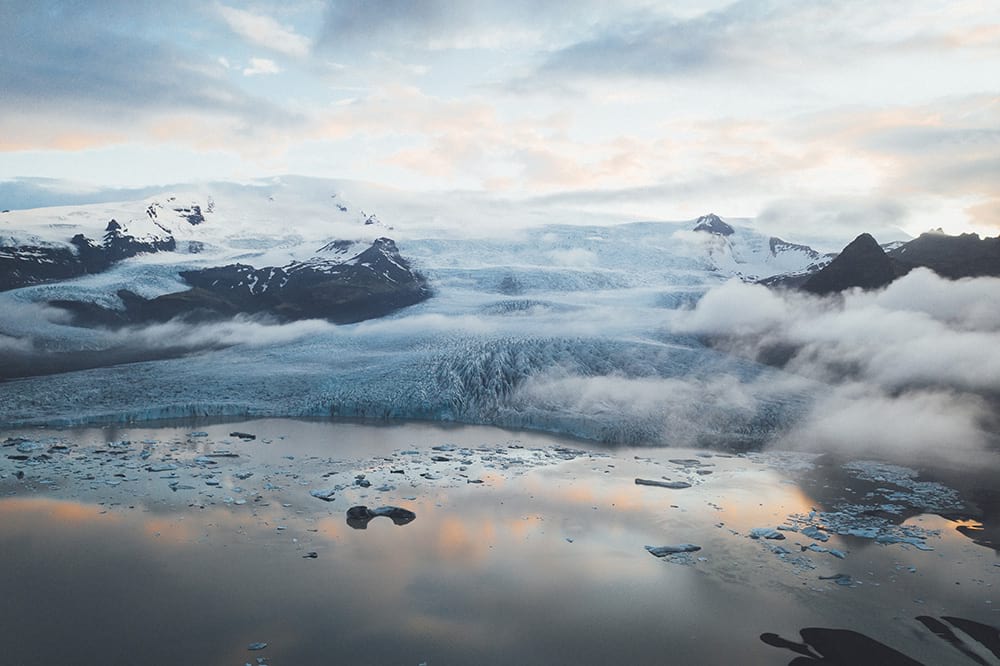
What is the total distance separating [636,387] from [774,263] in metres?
49.9

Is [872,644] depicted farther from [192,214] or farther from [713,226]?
[192,214]

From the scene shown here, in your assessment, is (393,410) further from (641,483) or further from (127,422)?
(641,483)

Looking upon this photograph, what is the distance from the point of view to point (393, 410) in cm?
3050

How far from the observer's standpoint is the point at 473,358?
34.6m

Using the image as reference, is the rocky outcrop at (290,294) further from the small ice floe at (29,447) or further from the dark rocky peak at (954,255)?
the dark rocky peak at (954,255)

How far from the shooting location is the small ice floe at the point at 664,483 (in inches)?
810

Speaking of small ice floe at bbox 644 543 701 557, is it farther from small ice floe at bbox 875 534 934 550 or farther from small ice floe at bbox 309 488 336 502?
small ice floe at bbox 309 488 336 502

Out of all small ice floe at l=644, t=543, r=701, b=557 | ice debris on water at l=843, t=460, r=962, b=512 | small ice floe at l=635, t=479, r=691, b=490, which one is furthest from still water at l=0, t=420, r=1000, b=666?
ice debris on water at l=843, t=460, r=962, b=512

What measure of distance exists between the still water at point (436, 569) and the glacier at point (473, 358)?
705 centimetres

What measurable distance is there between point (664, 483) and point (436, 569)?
9608 mm

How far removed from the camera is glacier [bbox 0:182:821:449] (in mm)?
29125

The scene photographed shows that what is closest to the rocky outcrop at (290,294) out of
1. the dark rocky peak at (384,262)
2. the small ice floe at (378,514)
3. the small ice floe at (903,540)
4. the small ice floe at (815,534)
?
the dark rocky peak at (384,262)

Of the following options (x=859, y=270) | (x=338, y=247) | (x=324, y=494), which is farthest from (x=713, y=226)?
(x=324, y=494)

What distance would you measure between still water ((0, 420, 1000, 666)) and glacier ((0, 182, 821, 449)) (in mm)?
7053
